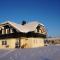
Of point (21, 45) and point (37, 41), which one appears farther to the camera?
point (37, 41)

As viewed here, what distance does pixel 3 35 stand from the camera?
35312 mm

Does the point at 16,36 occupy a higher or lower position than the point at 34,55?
higher

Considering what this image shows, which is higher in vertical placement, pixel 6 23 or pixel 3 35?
pixel 6 23

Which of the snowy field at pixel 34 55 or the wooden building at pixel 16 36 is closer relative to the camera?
the snowy field at pixel 34 55

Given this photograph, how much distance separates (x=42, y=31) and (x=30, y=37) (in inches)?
289

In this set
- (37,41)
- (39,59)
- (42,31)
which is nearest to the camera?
(39,59)

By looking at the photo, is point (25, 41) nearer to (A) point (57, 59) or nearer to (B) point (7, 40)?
(B) point (7, 40)

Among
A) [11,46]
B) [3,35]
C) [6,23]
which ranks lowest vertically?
[11,46]

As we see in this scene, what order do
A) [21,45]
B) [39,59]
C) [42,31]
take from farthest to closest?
[42,31] < [21,45] < [39,59]

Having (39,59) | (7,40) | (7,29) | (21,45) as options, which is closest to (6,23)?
(7,29)

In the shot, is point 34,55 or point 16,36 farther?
point 16,36

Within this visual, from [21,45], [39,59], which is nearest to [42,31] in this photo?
[21,45]

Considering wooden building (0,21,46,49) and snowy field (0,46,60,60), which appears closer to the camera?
snowy field (0,46,60,60)

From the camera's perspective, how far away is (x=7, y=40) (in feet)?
113
